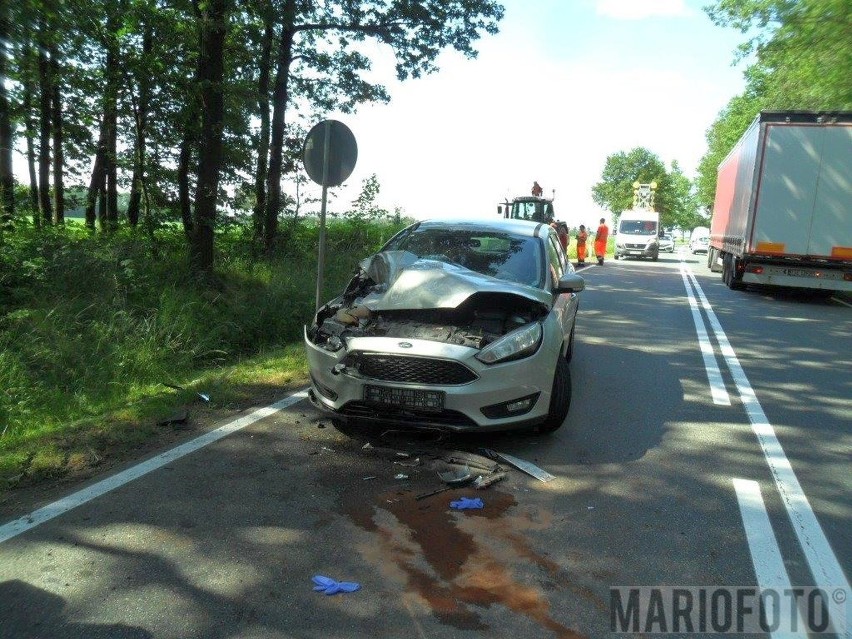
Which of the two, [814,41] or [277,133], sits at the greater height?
[814,41]

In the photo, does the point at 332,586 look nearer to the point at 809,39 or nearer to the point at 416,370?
the point at 416,370

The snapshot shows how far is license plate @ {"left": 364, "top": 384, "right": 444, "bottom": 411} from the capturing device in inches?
190

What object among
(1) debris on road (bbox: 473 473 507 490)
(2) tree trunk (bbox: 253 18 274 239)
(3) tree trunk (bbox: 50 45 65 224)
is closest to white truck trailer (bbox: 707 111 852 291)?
(2) tree trunk (bbox: 253 18 274 239)

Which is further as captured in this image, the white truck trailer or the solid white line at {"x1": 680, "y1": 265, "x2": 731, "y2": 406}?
the white truck trailer

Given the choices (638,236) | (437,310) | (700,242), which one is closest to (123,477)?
(437,310)

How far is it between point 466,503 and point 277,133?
14793 millimetres

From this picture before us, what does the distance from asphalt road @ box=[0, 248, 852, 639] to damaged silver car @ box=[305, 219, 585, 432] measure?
1.24ft

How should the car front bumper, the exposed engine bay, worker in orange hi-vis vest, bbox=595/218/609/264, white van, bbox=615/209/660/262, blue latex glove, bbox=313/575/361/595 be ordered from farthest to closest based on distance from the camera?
white van, bbox=615/209/660/262, worker in orange hi-vis vest, bbox=595/218/609/264, the exposed engine bay, the car front bumper, blue latex glove, bbox=313/575/361/595

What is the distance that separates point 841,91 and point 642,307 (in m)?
6.23

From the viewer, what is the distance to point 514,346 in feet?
16.5

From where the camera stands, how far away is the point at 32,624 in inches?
110

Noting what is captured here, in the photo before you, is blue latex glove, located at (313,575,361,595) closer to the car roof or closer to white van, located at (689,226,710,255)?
the car roof

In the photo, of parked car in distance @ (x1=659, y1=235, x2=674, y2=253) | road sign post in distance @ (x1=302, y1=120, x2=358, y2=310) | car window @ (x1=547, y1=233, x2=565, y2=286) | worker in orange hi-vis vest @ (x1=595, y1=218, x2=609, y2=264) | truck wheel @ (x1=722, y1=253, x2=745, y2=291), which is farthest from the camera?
parked car in distance @ (x1=659, y1=235, x2=674, y2=253)

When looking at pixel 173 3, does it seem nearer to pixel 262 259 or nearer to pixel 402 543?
pixel 262 259
